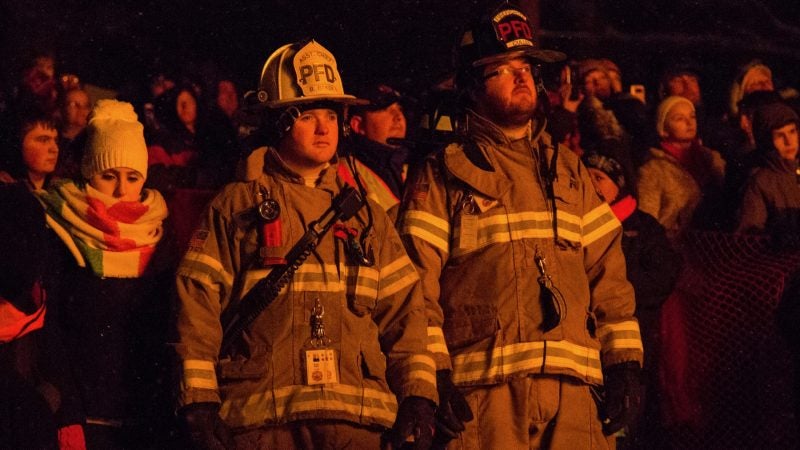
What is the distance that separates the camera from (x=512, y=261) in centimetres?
677

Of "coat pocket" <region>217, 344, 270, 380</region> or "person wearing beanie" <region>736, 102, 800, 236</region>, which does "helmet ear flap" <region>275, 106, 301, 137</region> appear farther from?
"person wearing beanie" <region>736, 102, 800, 236</region>

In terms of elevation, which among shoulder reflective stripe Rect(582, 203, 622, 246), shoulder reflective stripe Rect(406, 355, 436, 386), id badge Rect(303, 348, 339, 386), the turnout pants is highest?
shoulder reflective stripe Rect(582, 203, 622, 246)

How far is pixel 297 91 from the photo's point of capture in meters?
6.74

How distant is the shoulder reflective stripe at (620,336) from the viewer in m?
6.84

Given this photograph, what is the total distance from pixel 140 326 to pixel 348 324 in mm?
1170

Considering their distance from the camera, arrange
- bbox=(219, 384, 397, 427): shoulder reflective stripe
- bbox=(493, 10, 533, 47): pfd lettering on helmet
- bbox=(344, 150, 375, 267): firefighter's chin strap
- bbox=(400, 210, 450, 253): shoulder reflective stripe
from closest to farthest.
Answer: bbox=(219, 384, 397, 427): shoulder reflective stripe → bbox=(344, 150, 375, 267): firefighter's chin strap → bbox=(400, 210, 450, 253): shoulder reflective stripe → bbox=(493, 10, 533, 47): pfd lettering on helmet

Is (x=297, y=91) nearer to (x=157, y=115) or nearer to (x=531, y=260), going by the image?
(x=531, y=260)

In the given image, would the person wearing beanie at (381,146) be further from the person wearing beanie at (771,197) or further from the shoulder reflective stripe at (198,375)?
the person wearing beanie at (771,197)

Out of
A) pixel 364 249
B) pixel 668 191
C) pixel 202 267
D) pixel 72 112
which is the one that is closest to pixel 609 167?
pixel 668 191

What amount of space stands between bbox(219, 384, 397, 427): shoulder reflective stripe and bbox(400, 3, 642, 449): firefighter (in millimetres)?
425

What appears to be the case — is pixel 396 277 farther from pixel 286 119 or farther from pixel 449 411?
pixel 286 119

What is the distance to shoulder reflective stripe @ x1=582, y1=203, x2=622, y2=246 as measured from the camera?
702cm

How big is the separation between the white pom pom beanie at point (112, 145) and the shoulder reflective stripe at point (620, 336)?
2.28 metres

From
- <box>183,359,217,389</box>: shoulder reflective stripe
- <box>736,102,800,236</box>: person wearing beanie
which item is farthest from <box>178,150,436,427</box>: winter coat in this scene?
<box>736,102,800,236</box>: person wearing beanie
